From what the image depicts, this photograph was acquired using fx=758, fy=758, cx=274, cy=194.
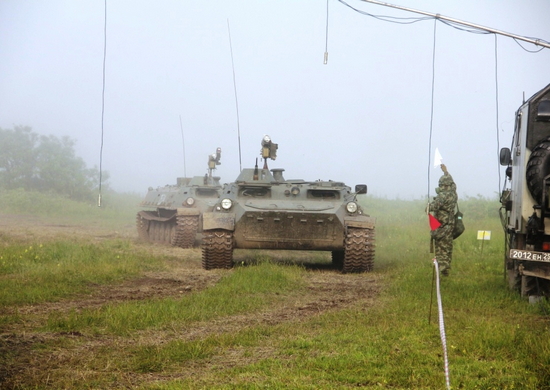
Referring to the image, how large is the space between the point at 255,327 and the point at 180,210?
36.8 ft

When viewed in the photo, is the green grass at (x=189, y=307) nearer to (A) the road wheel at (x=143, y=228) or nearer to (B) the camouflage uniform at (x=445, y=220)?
(B) the camouflage uniform at (x=445, y=220)

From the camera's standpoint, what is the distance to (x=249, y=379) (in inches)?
216

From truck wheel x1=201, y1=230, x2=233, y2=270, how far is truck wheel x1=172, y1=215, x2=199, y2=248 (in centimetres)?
536

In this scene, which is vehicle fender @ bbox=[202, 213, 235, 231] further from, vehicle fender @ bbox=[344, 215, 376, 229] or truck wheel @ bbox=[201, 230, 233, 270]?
vehicle fender @ bbox=[344, 215, 376, 229]

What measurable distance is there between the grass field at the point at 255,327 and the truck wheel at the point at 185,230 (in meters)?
4.71

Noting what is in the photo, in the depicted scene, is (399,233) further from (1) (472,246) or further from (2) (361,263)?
(2) (361,263)

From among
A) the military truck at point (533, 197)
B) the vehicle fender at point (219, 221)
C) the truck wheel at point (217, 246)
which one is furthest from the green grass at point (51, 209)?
the military truck at point (533, 197)

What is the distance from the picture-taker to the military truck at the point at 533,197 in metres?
8.62

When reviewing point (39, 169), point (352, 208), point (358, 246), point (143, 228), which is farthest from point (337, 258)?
point (39, 169)

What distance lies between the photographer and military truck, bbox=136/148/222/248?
1852 centimetres

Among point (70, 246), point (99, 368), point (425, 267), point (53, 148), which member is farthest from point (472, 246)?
point (53, 148)

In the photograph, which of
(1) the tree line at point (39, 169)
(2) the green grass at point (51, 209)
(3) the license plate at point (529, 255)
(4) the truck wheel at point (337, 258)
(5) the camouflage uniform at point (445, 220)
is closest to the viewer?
(3) the license plate at point (529, 255)

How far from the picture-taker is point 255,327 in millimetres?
7543

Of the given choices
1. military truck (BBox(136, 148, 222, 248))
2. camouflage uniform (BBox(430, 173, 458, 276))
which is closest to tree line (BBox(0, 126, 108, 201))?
military truck (BBox(136, 148, 222, 248))
